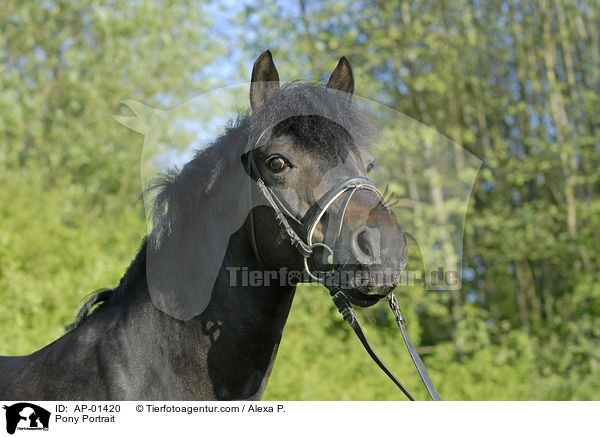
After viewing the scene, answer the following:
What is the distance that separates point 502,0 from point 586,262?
19.3ft

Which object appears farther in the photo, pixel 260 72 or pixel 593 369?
pixel 593 369

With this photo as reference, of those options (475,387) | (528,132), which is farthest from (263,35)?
(475,387)

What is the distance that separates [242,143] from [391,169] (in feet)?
26.5

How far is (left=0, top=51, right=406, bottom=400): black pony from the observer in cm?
236

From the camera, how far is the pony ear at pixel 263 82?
2.50 metres

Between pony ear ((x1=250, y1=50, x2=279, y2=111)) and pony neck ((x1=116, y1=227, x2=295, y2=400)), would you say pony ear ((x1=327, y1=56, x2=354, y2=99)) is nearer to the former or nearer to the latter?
pony ear ((x1=250, y1=50, x2=279, y2=111))

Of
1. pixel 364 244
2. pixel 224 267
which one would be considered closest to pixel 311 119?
pixel 364 244

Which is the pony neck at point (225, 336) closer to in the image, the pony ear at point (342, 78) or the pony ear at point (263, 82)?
the pony ear at point (263, 82)

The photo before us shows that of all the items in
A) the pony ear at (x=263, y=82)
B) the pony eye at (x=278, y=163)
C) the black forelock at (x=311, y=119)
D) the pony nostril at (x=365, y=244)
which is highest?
the pony ear at (x=263, y=82)

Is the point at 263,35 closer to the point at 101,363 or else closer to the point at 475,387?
the point at 475,387

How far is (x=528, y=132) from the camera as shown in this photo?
1189cm

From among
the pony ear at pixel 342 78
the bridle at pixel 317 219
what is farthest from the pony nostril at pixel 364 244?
the pony ear at pixel 342 78
